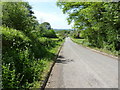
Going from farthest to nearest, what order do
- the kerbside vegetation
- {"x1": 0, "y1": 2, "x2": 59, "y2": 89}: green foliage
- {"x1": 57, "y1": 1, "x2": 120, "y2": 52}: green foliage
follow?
{"x1": 57, "y1": 1, "x2": 120, "y2": 52}: green foliage
the kerbside vegetation
{"x1": 0, "y1": 2, "x2": 59, "y2": 89}: green foliage

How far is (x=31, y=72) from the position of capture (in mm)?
4973

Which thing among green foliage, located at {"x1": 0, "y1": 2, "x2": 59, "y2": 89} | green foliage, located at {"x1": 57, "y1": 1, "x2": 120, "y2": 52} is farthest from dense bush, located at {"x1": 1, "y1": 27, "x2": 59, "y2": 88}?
green foliage, located at {"x1": 57, "y1": 1, "x2": 120, "y2": 52}

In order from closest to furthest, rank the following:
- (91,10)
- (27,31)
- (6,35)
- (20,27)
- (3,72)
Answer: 1. (3,72)
2. (6,35)
3. (20,27)
4. (27,31)
5. (91,10)

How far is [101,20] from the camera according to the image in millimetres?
15055

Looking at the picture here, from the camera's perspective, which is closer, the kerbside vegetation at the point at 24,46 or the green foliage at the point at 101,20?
the kerbside vegetation at the point at 24,46

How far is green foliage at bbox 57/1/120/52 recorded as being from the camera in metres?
11.8

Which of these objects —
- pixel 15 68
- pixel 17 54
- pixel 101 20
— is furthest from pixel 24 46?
pixel 101 20

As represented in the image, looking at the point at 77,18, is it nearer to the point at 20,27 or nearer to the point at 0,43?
the point at 20,27

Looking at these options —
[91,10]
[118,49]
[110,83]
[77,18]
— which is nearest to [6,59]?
[110,83]

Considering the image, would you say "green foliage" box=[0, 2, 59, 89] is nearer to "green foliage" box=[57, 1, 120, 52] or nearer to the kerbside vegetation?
the kerbside vegetation

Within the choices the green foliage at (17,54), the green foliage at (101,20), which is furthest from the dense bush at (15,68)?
the green foliage at (101,20)

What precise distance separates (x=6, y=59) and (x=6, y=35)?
1.74 metres

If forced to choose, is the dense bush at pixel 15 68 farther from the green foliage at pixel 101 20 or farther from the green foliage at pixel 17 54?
the green foliage at pixel 101 20

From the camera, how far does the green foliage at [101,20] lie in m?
11.8
